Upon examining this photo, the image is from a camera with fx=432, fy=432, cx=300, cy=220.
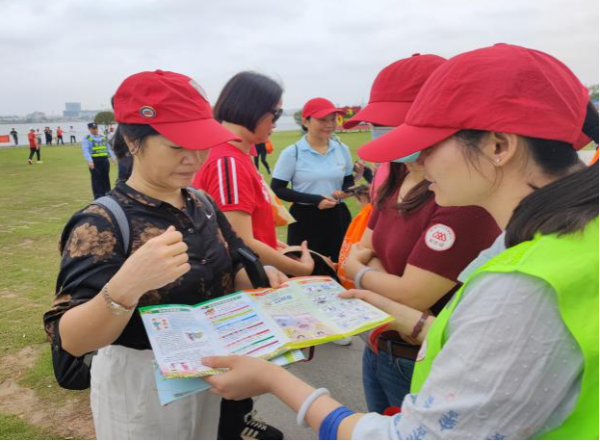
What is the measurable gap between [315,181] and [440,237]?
2.64m

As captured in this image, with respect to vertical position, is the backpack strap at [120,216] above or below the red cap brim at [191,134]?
below

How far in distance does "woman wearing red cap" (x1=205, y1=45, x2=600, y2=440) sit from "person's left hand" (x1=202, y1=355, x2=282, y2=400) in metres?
0.14

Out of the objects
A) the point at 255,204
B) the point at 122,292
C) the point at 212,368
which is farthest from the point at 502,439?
the point at 255,204

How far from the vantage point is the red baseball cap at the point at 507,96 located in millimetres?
918

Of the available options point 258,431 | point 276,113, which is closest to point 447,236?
point 276,113

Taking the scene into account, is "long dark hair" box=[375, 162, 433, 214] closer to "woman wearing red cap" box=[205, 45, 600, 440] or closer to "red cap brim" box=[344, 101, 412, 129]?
"red cap brim" box=[344, 101, 412, 129]

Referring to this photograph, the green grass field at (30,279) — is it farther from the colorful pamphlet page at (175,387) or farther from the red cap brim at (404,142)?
the red cap brim at (404,142)

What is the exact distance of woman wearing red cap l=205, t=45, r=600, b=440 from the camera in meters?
0.79

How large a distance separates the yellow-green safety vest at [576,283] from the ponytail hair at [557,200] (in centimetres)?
2

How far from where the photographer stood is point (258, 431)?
2672 millimetres

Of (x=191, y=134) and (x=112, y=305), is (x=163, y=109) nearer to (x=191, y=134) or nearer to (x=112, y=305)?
(x=191, y=134)

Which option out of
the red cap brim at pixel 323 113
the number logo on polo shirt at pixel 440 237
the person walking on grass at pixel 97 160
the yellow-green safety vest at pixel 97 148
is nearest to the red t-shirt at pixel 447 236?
the number logo on polo shirt at pixel 440 237

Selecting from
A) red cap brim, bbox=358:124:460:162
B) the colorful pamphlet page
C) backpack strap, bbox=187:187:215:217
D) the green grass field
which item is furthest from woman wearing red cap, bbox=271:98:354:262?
the colorful pamphlet page

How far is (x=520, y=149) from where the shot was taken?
961 mm
